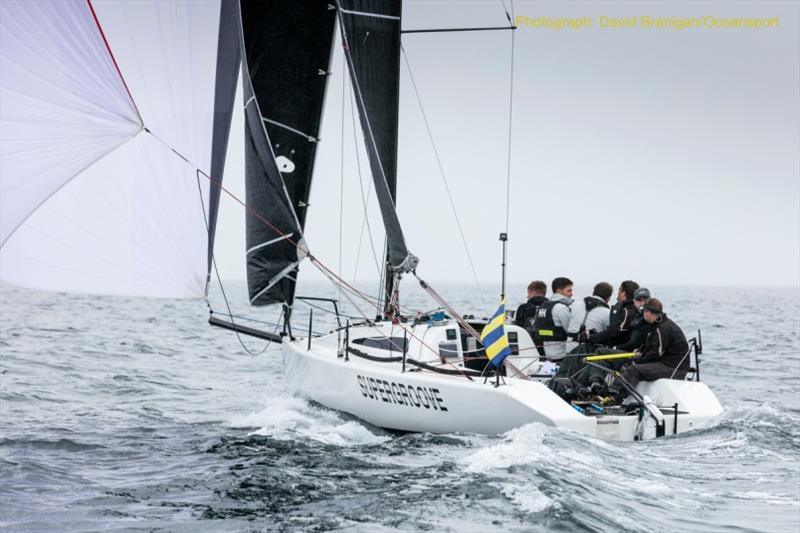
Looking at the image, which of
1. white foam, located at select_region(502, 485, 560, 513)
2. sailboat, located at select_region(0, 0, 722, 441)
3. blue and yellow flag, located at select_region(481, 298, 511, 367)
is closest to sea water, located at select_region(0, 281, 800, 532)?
white foam, located at select_region(502, 485, 560, 513)

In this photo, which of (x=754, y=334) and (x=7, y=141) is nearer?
(x=7, y=141)

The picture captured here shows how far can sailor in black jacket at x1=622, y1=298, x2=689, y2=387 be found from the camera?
35.0 feet

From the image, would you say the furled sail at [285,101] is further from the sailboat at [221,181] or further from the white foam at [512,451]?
the white foam at [512,451]

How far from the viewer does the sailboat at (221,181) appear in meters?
8.43

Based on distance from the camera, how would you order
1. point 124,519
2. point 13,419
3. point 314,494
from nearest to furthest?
point 124,519, point 314,494, point 13,419

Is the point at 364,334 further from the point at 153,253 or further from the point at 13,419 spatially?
the point at 13,419

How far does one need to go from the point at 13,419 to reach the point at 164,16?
5.29 m

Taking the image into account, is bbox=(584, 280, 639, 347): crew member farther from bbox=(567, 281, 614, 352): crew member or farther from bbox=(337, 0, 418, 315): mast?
bbox=(337, 0, 418, 315): mast

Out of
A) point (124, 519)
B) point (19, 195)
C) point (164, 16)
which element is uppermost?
point (164, 16)

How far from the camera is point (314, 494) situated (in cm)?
789

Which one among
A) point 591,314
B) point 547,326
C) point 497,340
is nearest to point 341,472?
point 497,340

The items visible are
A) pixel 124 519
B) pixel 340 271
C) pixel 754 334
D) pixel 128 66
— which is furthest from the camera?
pixel 754 334

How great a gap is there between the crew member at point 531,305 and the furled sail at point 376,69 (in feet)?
6.05

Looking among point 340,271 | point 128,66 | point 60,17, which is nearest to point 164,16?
point 128,66
